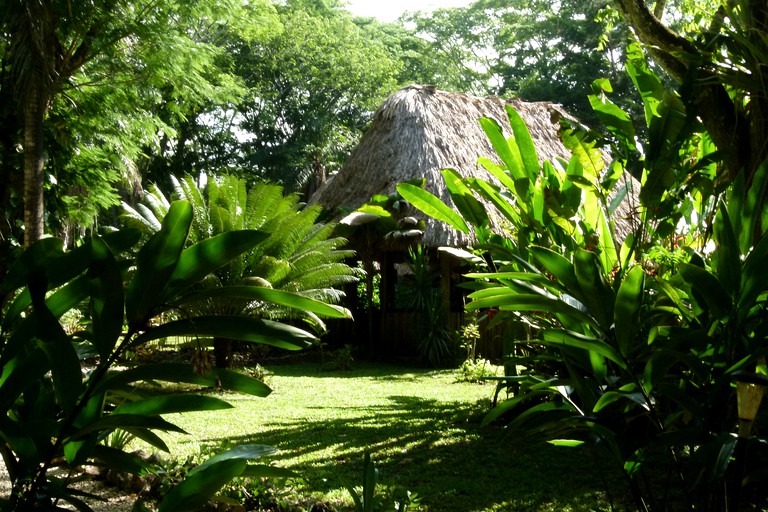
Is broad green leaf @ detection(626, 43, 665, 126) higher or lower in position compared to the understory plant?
higher

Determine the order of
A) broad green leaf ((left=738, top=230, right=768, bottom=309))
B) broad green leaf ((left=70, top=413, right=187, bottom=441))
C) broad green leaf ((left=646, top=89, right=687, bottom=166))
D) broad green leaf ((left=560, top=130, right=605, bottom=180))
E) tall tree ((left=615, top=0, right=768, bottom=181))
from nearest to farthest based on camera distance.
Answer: broad green leaf ((left=70, top=413, right=187, bottom=441)) → broad green leaf ((left=738, top=230, right=768, bottom=309)) → tall tree ((left=615, top=0, right=768, bottom=181)) → broad green leaf ((left=646, top=89, right=687, bottom=166)) → broad green leaf ((left=560, top=130, right=605, bottom=180))

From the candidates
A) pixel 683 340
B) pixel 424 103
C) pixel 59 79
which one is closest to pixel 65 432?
pixel 683 340

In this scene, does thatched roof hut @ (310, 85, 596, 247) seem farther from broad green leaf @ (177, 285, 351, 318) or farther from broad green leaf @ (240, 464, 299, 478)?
broad green leaf @ (177, 285, 351, 318)

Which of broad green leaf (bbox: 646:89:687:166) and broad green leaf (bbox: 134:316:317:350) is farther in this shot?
broad green leaf (bbox: 646:89:687:166)

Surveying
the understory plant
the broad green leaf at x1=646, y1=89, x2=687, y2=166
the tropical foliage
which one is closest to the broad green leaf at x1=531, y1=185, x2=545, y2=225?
the understory plant

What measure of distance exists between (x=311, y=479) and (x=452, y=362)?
7.44 meters

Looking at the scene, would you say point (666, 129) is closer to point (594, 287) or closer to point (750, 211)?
point (750, 211)

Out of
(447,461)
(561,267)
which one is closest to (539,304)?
(561,267)

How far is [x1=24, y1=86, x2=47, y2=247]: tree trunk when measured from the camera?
29.2ft

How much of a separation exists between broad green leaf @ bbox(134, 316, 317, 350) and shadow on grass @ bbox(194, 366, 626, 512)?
7.38ft

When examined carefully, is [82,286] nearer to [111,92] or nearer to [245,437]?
[245,437]

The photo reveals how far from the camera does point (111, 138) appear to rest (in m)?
11.7

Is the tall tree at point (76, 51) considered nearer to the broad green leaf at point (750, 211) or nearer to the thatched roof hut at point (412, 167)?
the thatched roof hut at point (412, 167)

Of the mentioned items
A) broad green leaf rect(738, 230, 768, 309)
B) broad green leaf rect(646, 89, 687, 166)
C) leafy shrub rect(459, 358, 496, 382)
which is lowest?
leafy shrub rect(459, 358, 496, 382)
